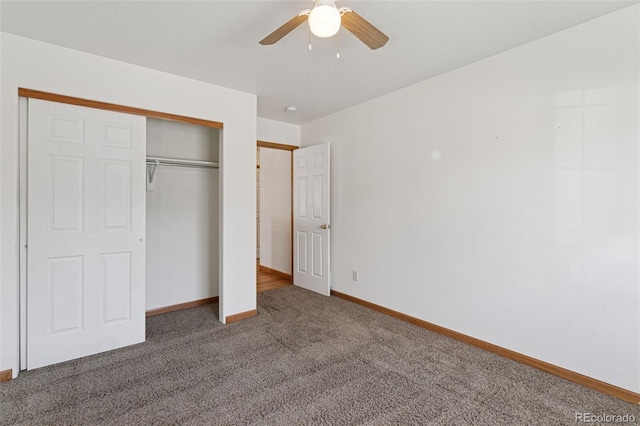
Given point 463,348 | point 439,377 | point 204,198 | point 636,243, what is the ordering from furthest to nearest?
point 204,198
point 463,348
point 439,377
point 636,243

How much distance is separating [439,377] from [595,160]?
1.90 m

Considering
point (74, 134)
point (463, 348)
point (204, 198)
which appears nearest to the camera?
point (74, 134)

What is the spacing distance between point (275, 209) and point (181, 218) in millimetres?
2008

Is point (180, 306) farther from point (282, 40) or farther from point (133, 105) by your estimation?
point (282, 40)

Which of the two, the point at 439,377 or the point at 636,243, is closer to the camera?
the point at 636,243

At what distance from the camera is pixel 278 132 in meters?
4.75

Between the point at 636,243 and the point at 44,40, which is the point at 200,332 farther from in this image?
the point at 636,243

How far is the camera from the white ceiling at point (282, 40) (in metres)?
2.02

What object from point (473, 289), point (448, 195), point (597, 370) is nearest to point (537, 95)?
point (448, 195)

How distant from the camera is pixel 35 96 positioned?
2.42 metres

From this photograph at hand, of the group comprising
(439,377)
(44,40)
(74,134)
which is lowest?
(439,377)

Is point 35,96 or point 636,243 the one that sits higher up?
point 35,96
